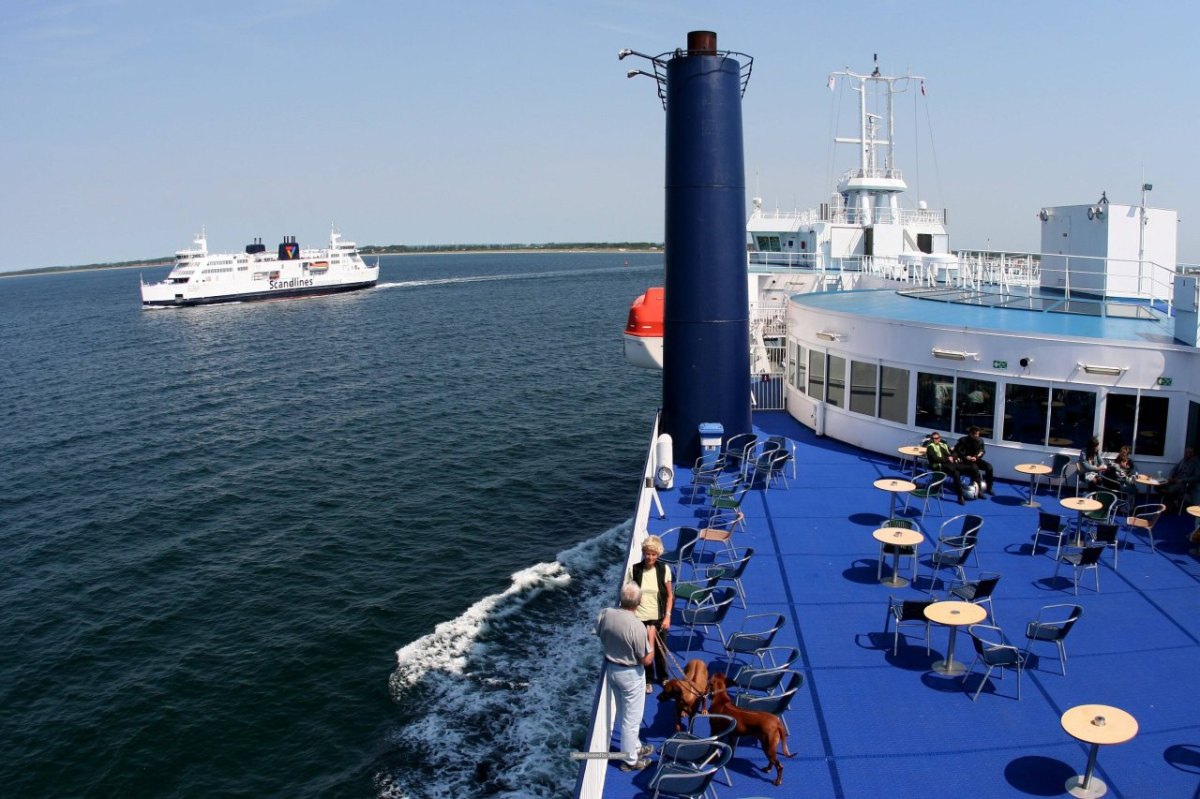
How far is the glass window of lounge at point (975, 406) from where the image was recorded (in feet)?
45.0

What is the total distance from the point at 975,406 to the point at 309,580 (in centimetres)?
1424

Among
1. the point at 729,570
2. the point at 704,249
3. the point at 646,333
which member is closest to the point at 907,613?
the point at 729,570

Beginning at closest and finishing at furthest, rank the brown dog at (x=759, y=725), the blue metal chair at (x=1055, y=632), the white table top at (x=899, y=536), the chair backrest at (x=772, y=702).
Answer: the brown dog at (x=759, y=725)
the chair backrest at (x=772, y=702)
the blue metal chair at (x=1055, y=632)
the white table top at (x=899, y=536)

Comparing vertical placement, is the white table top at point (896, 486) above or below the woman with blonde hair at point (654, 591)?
below

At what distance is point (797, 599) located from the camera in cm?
977

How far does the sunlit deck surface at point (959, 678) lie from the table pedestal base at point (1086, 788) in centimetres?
7

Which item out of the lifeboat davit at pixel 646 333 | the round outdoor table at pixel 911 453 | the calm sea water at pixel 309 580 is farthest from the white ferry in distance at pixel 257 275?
the round outdoor table at pixel 911 453

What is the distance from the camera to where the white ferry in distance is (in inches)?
3767

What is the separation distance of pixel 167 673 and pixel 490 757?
6987 millimetres

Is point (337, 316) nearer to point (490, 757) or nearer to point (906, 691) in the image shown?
point (490, 757)

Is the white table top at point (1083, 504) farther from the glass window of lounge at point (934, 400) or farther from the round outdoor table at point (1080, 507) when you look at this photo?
the glass window of lounge at point (934, 400)

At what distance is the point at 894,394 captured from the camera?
14.9 metres

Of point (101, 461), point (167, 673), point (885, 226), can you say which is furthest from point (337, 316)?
point (167, 673)

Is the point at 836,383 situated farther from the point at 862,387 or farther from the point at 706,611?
the point at 706,611
